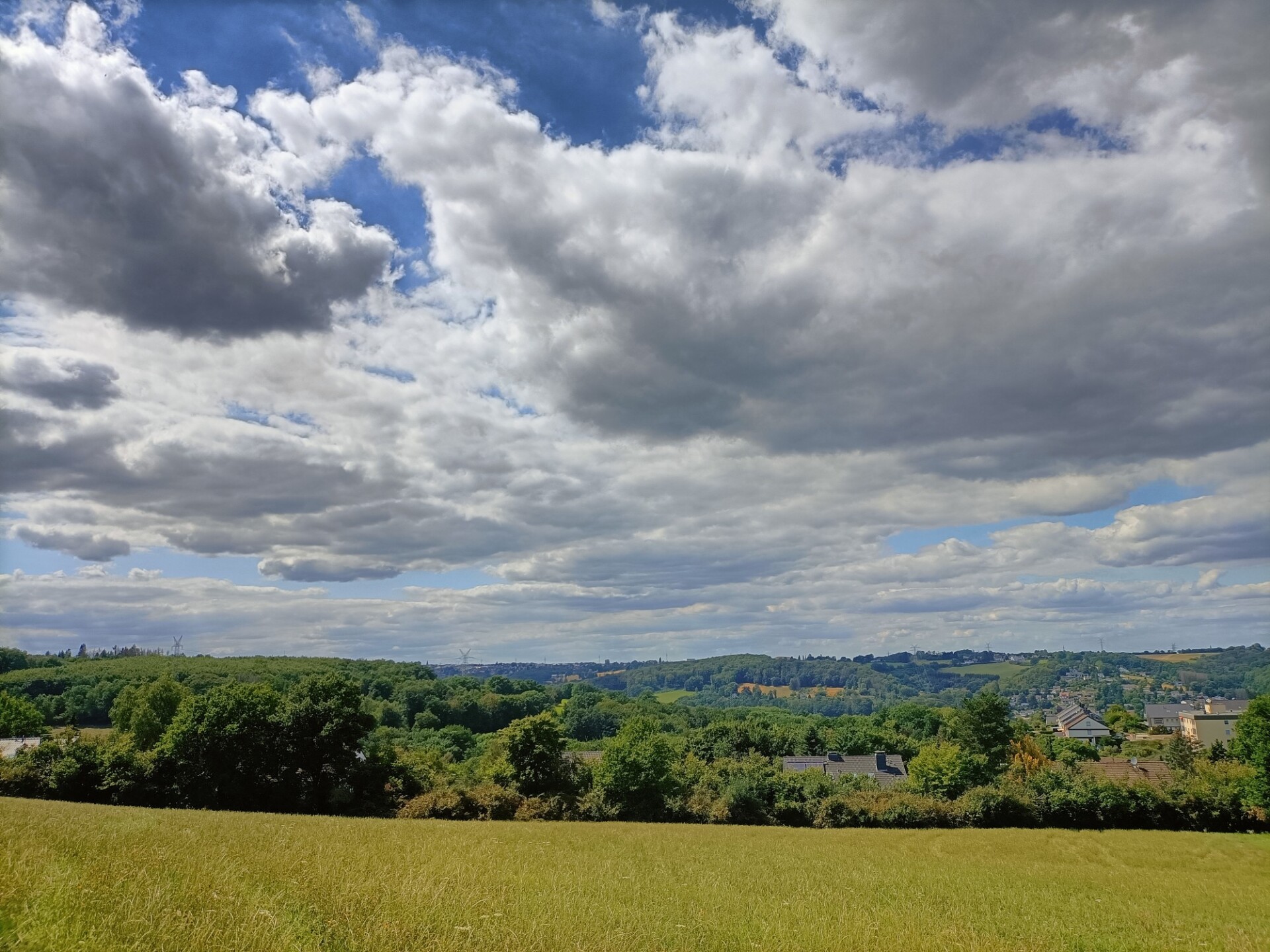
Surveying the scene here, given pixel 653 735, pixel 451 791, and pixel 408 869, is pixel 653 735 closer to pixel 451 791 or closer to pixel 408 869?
pixel 451 791

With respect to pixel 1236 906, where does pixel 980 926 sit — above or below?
above

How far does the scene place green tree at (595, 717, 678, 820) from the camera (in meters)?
50.6

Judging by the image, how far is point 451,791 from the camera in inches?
1762

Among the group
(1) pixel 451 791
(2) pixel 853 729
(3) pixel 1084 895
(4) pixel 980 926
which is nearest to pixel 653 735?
(1) pixel 451 791

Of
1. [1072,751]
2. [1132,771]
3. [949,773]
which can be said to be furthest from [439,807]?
[1072,751]

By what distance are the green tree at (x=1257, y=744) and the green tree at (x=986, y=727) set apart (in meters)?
27.6

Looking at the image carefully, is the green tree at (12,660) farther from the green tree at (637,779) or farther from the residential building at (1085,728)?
the residential building at (1085,728)

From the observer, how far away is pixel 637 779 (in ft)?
168

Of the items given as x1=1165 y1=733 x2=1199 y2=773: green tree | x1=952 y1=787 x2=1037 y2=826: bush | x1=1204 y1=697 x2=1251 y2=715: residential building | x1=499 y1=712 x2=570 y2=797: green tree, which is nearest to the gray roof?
x1=1204 y1=697 x2=1251 y2=715: residential building

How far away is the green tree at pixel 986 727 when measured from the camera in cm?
8600

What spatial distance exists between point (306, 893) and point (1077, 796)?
56450mm

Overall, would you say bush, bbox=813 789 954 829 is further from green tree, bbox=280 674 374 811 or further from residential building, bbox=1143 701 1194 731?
residential building, bbox=1143 701 1194 731

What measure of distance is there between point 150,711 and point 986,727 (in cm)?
9439

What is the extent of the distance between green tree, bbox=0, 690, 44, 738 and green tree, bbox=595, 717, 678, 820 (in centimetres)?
7704
